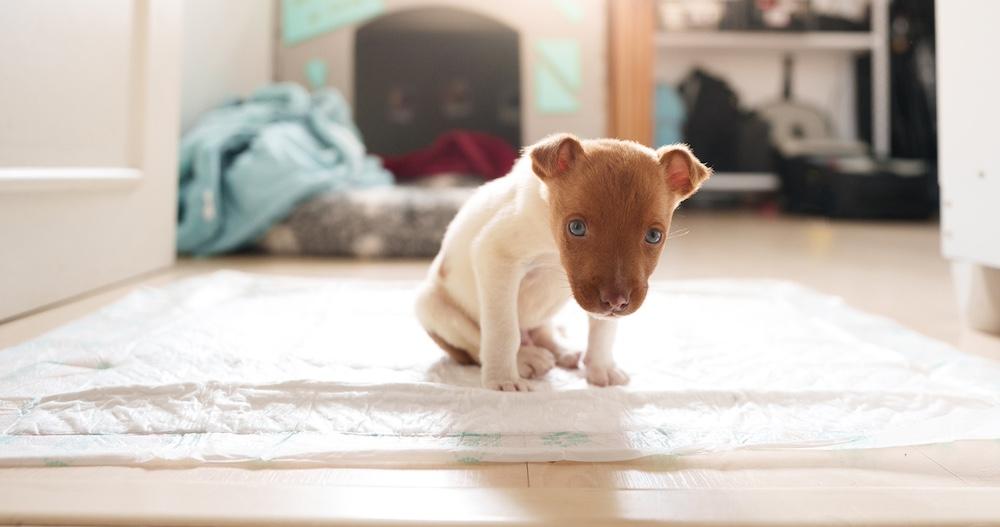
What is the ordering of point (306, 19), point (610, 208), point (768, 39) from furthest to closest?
point (768, 39)
point (306, 19)
point (610, 208)

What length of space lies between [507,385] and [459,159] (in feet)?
9.30

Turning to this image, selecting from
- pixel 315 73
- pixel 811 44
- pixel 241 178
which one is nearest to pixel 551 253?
pixel 241 178

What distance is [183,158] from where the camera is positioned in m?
2.54

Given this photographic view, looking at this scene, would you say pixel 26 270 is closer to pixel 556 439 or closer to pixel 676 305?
pixel 556 439

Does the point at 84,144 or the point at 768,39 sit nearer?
the point at 84,144

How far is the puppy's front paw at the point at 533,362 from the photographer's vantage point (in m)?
1.02

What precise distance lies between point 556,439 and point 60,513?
45cm

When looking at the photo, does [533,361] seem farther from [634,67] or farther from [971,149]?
[634,67]

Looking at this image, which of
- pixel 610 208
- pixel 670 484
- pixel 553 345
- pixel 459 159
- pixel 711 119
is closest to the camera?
pixel 670 484

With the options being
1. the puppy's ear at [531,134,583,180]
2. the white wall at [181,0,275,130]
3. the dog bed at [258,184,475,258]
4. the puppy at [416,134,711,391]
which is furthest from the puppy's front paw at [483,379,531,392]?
the white wall at [181,0,275,130]

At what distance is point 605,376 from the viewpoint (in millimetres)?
979

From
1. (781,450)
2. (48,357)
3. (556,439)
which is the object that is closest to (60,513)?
(556,439)

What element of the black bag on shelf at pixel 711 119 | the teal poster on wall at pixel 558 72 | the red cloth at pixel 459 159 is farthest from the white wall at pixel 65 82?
the black bag on shelf at pixel 711 119

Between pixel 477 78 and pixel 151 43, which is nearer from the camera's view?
pixel 151 43
